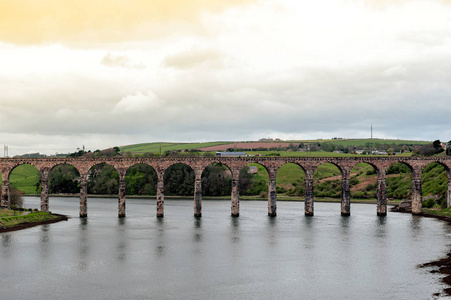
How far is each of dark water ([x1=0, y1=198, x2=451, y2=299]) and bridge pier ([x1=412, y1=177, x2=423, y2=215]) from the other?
1079 centimetres

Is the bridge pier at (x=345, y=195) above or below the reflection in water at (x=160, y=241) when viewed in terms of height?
above

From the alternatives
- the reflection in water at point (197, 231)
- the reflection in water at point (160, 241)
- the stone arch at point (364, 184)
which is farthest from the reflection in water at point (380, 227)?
the stone arch at point (364, 184)

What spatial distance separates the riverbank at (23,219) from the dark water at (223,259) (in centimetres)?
303

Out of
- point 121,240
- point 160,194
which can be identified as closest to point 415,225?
point 160,194

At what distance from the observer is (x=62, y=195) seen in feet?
529

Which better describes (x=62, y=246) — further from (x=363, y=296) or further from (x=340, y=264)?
(x=363, y=296)

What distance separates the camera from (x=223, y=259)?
2009 inches

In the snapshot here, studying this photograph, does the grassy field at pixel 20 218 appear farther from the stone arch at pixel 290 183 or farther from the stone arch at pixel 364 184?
the stone arch at pixel 364 184

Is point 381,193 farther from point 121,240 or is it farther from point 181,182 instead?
point 181,182

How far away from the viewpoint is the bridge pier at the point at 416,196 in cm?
9069

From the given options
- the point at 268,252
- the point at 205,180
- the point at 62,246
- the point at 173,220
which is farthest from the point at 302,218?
the point at 205,180

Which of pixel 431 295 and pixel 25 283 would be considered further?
pixel 25 283

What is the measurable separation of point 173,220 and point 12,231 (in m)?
25.4

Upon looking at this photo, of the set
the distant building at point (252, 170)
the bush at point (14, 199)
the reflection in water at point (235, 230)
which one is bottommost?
the reflection in water at point (235, 230)
